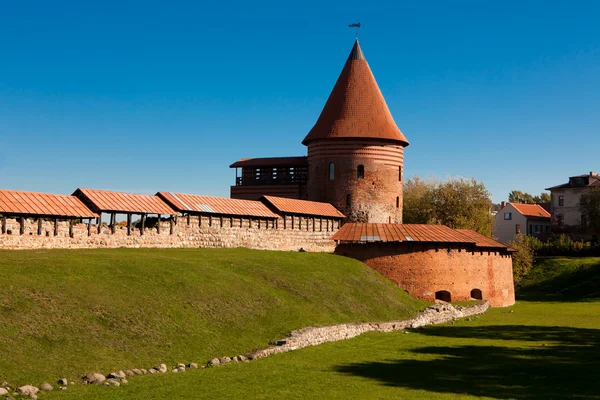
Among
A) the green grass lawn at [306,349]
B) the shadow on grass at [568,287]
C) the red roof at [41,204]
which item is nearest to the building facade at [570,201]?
the shadow on grass at [568,287]

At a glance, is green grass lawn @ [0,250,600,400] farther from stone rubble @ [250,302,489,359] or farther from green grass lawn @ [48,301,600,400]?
stone rubble @ [250,302,489,359]

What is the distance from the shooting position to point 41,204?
23.6 m

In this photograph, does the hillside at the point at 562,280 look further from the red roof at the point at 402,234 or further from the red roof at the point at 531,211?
the red roof at the point at 531,211

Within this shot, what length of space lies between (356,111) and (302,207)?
8424 mm

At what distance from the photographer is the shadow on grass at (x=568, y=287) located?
47147 mm

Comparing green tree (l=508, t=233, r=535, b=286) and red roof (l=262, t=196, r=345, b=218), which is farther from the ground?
red roof (l=262, t=196, r=345, b=218)

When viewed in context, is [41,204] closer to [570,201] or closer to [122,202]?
[122,202]

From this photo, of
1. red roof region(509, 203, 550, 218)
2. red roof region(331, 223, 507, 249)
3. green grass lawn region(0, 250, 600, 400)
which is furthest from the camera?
red roof region(509, 203, 550, 218)

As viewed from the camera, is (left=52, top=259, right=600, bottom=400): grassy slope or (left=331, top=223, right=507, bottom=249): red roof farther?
(left=331, top=223, right=507, bottom=249): red roof

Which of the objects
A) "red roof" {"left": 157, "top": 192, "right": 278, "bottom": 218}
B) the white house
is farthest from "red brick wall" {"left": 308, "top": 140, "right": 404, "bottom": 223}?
the white house

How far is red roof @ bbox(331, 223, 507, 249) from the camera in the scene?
116ft

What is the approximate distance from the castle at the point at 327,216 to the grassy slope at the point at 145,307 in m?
1.48

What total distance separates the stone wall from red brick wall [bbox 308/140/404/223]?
2.40 meters

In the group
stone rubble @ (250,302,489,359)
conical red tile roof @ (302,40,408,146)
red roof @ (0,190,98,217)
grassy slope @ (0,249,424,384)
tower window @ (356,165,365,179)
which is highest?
conical red tile roof @ (302,40,408,146)
